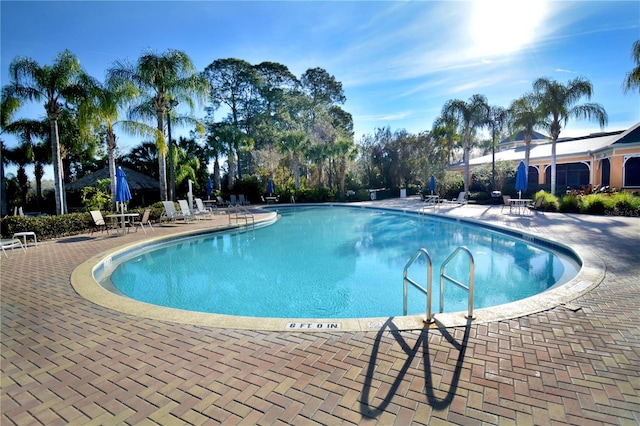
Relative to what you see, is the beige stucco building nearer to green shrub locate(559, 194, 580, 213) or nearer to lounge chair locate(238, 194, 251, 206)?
green shrub locate(559, 194, 580, 213)

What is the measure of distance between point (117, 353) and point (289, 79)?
36.7 metres

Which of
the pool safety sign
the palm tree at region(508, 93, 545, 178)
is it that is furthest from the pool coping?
the palm tree at region(508, 93, 545, 178)

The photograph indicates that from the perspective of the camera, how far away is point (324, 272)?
24.5ft

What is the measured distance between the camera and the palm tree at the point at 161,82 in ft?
51.5

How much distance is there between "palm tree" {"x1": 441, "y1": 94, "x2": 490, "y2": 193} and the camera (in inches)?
877

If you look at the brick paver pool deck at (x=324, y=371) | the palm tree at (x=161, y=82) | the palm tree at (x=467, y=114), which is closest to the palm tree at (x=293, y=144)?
the palm tree at (x=161, y=82)

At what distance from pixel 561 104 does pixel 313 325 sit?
2053 centimetres

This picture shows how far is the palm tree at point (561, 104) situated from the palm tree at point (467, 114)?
13.2 feet

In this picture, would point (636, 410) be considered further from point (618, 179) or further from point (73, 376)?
point (618, 179)

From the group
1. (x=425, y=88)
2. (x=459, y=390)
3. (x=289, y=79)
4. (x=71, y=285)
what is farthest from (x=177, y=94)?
(x=289, y=79)

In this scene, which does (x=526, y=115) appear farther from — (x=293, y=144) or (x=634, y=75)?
(x=293, y=144)

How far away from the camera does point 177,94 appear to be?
56.0ft

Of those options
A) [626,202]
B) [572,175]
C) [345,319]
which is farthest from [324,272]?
[572,175]

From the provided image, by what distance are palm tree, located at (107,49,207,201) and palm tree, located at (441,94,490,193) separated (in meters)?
15.7
